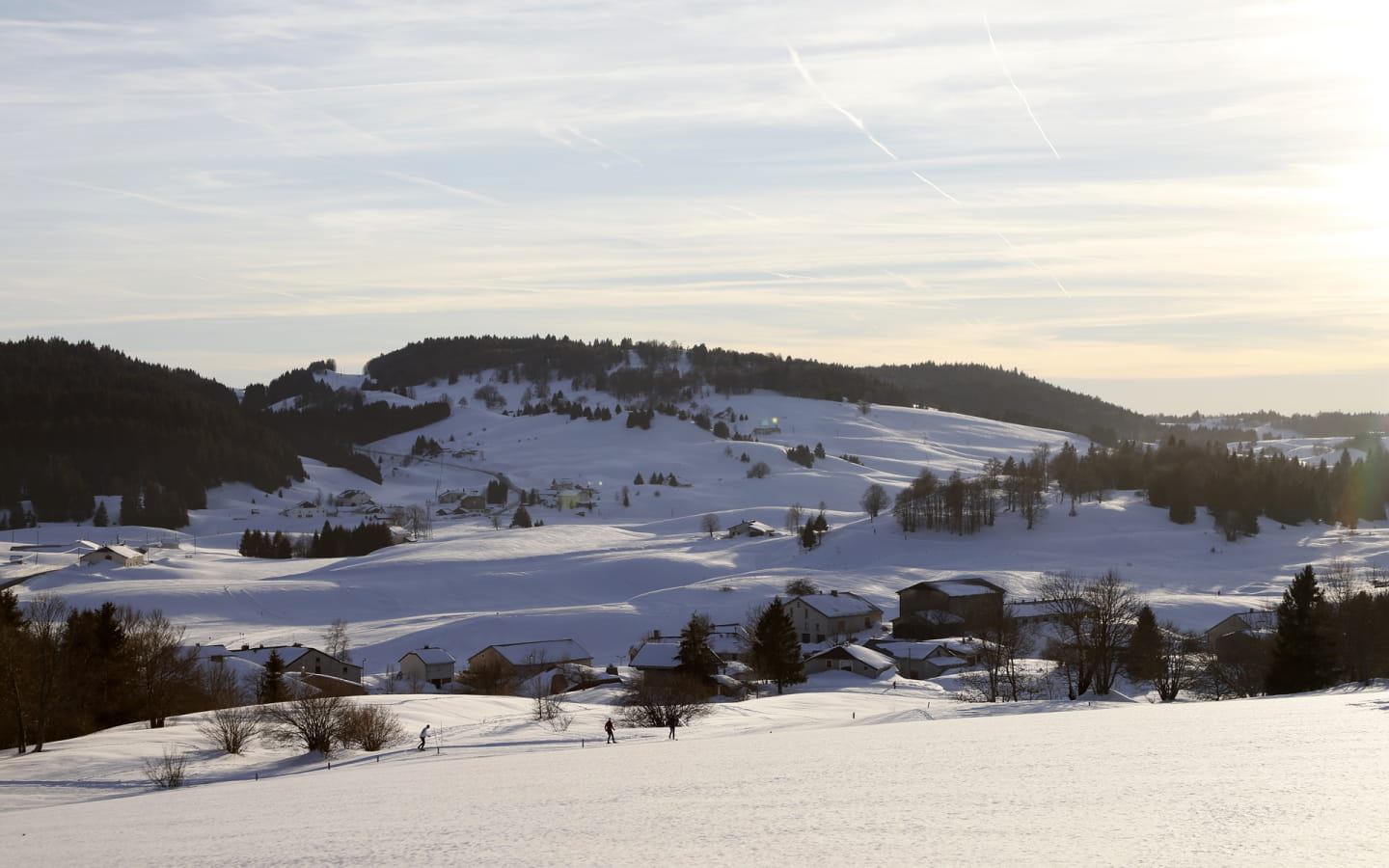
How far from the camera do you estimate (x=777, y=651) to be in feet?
171

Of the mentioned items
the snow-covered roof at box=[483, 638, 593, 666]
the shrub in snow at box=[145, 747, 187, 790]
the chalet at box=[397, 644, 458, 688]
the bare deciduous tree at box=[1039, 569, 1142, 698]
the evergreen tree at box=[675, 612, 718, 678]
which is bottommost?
the chalet at box=[397, 644, 458, 688]

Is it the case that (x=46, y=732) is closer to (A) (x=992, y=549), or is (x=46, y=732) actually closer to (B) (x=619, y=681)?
(B) (x=619, y=681)

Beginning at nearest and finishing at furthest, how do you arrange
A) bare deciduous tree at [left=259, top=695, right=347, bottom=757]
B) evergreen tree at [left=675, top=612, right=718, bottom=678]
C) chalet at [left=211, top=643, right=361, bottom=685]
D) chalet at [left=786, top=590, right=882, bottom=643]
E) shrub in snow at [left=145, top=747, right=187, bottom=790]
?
shrub in snow at [left=145, top=747, right=187, bottom=790] → bare deciduous tree at [left=259, top=695, right=347, bottom=757] → evergreen tree at [left=675, top=612, right=718, bottom=678] → chalet at [left=211, top=643, right=361, bottom=685] → chalet at [left=786, top=590, right=882, bottom=643]

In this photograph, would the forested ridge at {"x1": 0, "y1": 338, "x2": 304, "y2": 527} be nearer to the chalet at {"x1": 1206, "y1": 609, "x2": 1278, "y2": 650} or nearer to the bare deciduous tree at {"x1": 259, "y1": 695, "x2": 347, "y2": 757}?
the bare deciduous tree at {"x1": 259, "y1": 695, "x2": 347, "y2": 757}

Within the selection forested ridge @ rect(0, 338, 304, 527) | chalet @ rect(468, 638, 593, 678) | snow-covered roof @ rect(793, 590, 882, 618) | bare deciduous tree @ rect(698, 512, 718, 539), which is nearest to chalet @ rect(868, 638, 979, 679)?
snow-covered roof @ rect(793, 590, 882, 618)

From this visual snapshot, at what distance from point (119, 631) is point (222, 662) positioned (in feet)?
52.6

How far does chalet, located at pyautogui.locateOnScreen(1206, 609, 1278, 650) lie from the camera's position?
5721cm

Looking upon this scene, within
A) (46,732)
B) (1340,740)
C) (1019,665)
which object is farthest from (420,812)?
(1019,665)

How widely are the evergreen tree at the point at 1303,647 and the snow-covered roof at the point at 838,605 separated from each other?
3354 cm

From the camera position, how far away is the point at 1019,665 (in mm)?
53219

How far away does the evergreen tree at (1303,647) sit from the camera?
40.8 metres

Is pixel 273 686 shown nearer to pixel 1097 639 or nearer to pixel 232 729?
pixel 232 729

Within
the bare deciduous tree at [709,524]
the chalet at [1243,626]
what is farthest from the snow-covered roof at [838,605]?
the bare deciduous tree at [709,524]

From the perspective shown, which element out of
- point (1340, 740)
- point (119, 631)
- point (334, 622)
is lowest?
point (334, 622)
